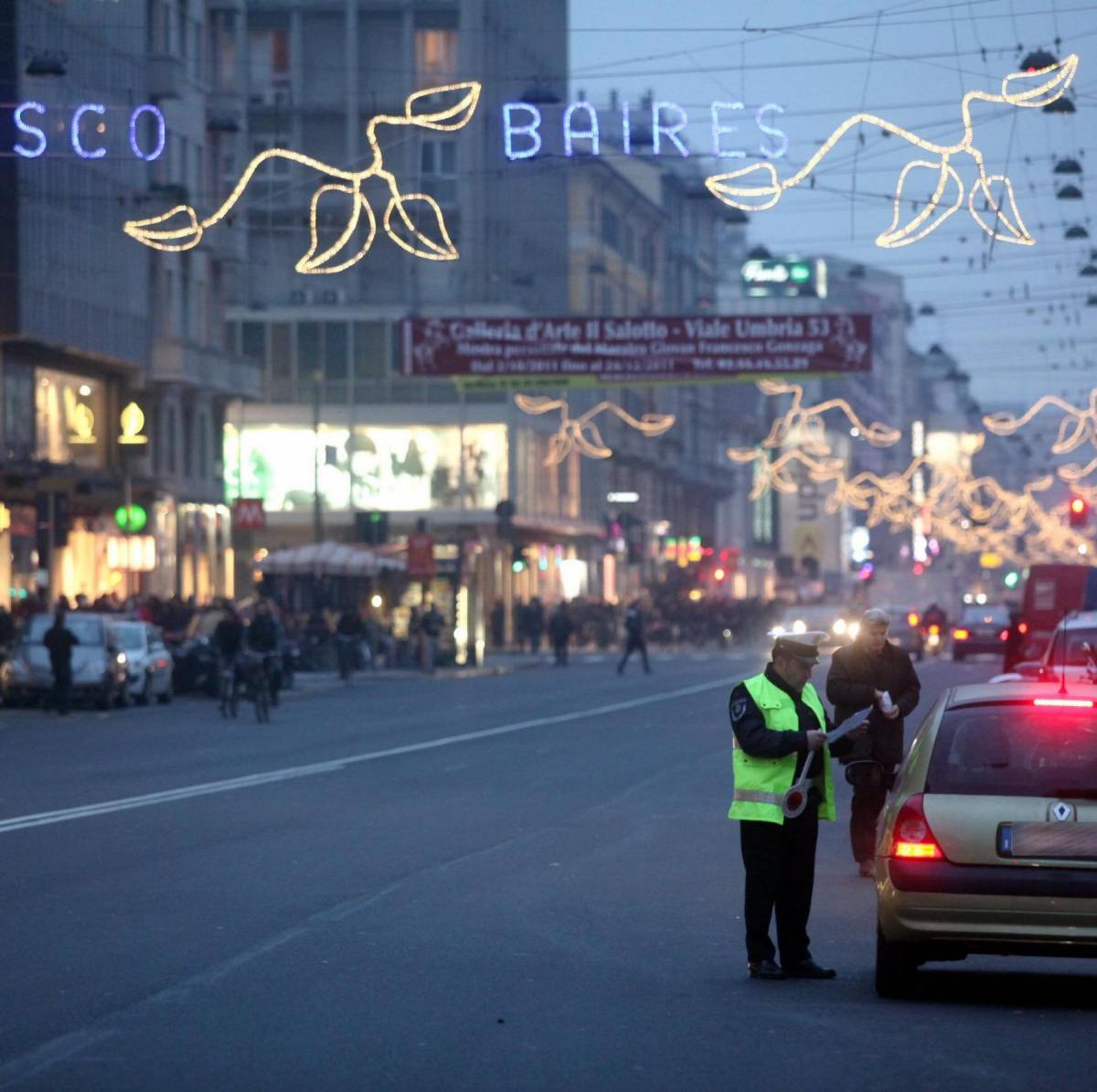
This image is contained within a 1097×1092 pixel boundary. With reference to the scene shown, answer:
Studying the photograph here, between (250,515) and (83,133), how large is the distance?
326 inches

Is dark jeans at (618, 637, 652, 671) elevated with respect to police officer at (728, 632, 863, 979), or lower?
lower

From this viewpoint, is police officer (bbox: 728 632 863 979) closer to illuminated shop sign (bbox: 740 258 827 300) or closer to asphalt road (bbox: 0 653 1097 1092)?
asphalt road (bbox: 0 653 1097 1092)

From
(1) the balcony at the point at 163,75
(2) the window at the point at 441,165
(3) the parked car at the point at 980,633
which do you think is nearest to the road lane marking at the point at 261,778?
(1) the balcony at the point at 163,75

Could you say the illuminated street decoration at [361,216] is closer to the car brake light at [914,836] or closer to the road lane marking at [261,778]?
the road lane marking at [261,778]

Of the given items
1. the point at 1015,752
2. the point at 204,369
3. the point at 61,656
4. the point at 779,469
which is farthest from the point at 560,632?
the point at 779,469

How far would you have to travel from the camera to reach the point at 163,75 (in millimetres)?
54469

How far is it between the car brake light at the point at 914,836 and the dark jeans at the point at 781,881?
2.41 ft

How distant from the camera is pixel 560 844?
55.5 feet

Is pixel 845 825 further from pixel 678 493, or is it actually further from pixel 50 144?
pixel 678 493

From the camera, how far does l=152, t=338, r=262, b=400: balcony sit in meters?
56.7

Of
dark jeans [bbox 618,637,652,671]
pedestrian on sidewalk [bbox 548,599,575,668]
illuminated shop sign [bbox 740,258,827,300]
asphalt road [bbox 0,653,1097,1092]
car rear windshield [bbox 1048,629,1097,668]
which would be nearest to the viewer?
asphalt road [bbox 0,653,1097,1092]

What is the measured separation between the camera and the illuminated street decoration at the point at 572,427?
7731 cm

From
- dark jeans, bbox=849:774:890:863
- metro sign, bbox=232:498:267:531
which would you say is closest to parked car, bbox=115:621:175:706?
metro sign, bbox=232:498:267:531

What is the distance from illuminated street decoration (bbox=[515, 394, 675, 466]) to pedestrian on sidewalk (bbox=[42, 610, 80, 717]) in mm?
40209
